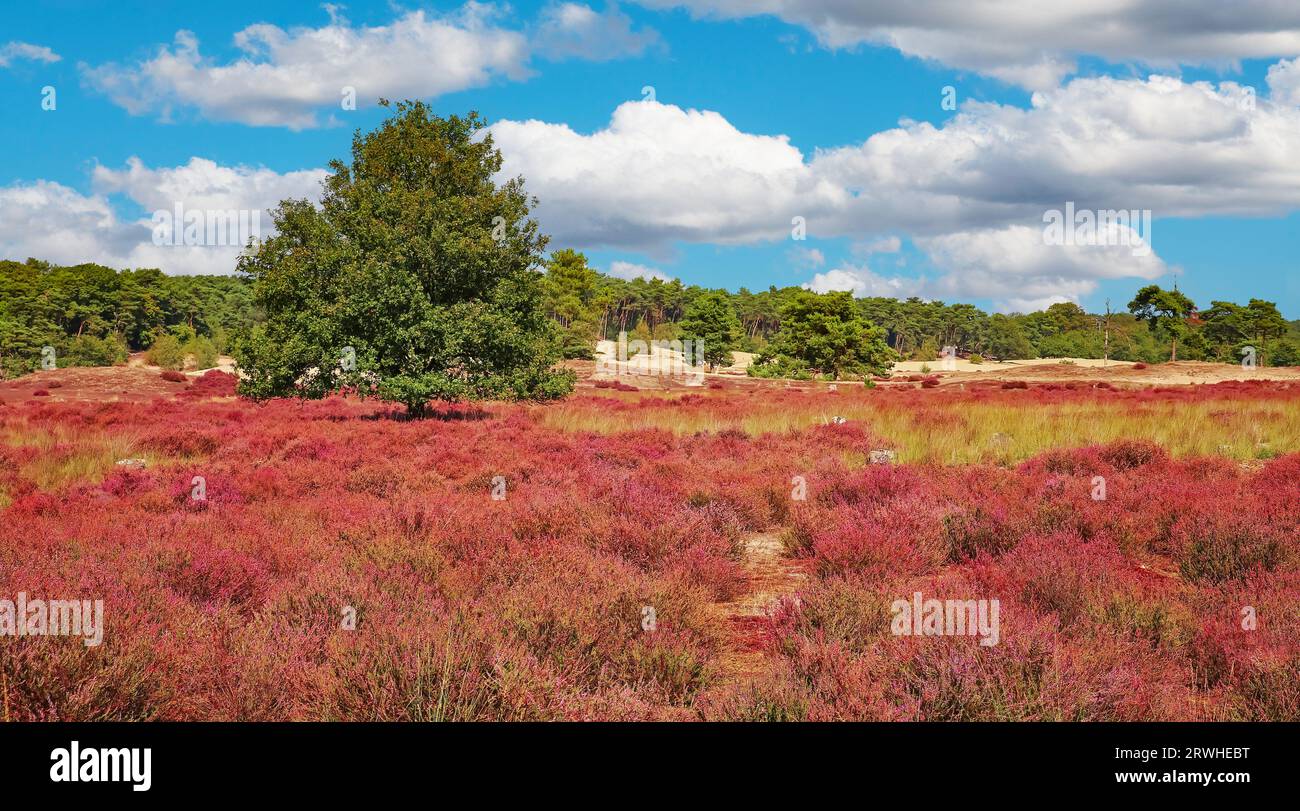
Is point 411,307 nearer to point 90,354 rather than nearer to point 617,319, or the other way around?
point 90,354

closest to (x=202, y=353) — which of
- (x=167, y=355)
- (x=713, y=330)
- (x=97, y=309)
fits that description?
(x=167, y=355)

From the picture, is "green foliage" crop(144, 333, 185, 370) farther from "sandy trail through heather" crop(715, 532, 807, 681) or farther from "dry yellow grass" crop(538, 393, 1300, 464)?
"sandy trail through heather" crop(715, 532, 807, 681)

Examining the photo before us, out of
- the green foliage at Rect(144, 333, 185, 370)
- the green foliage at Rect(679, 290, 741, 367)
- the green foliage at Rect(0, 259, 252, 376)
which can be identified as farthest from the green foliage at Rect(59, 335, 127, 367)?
the green foliage at Rect(679, 290, 741, 367)

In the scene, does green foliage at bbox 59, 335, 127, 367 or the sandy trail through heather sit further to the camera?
green foliage at bbox 59, 335, 127, 367

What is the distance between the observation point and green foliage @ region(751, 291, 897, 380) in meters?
55.8

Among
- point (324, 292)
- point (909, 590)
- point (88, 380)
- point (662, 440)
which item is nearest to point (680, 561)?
point (909, 590)

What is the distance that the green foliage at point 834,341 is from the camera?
55812mm

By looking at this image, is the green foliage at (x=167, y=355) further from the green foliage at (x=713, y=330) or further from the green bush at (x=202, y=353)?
the green foliage at (x=713, y=330)

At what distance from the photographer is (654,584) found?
5.45 m

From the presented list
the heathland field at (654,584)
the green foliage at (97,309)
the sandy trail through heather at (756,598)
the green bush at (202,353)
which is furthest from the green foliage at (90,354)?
the sandy trail through heather at (756,598)

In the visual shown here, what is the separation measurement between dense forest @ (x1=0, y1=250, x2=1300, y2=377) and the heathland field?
3548 cm

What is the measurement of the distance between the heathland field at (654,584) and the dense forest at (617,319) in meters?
35.5
